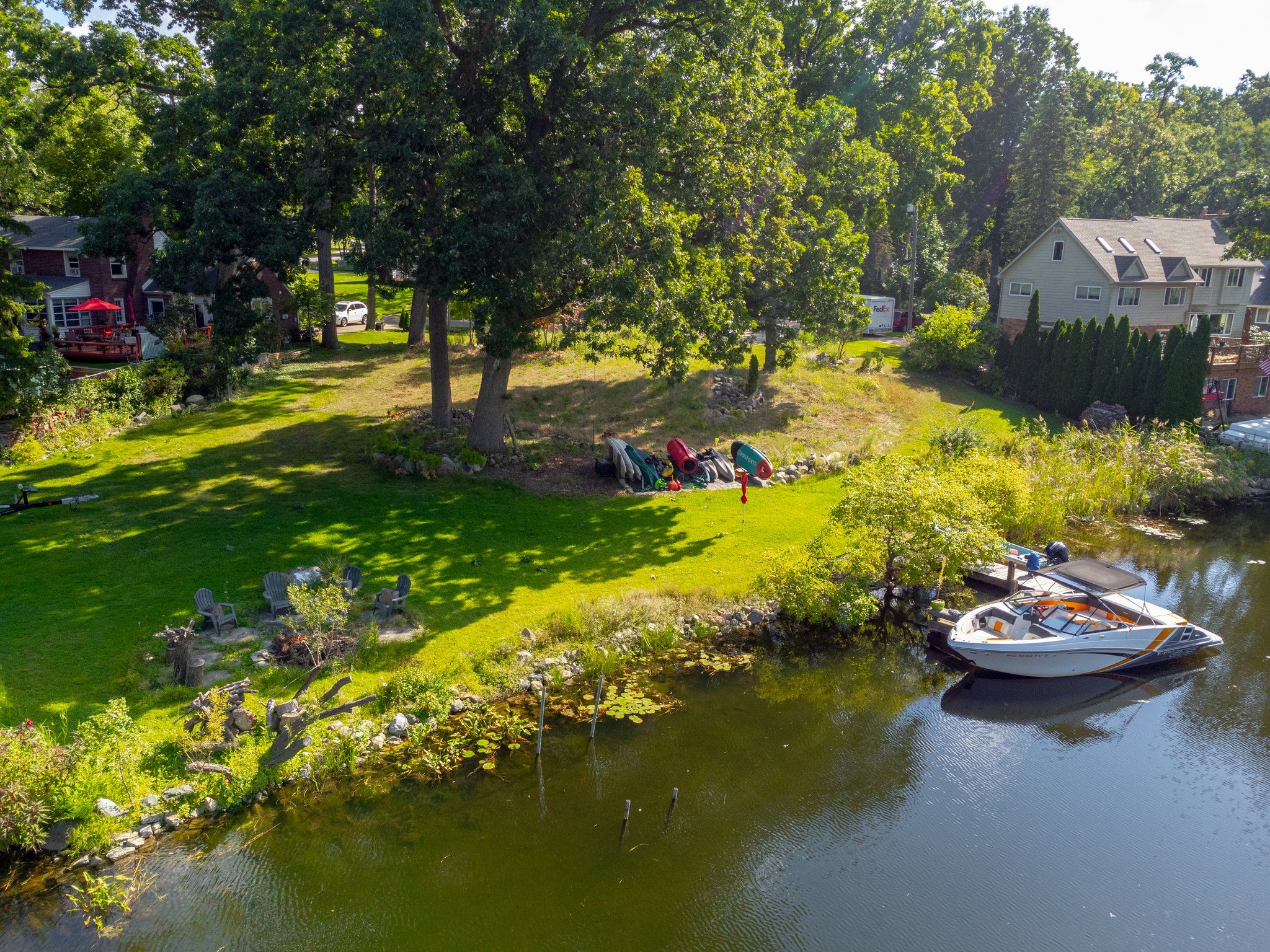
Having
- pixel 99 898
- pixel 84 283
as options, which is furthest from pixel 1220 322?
pixel 84 283

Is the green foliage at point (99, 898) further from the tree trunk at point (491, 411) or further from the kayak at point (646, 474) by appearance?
the kayak at point (646, 474)

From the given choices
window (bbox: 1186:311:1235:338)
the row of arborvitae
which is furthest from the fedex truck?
window (bbox: 1186:311:1235:338)

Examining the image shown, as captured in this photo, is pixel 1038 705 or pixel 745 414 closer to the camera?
pixel 1038 705

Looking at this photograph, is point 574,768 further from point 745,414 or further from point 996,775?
point 745,414

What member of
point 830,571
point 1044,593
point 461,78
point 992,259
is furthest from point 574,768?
point 992,259

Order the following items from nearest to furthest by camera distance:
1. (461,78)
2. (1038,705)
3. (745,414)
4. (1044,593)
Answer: (1038,705) < (1044,593) < (461,78) < (745,414)

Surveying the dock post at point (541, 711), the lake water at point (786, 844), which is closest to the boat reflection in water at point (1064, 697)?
the lake water at point (786, 844)

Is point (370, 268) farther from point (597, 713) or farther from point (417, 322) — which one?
point (417, 322)

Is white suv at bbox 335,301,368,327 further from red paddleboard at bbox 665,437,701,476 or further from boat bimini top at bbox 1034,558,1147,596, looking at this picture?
boat bimini top at bbox 1034,558,1147,596
